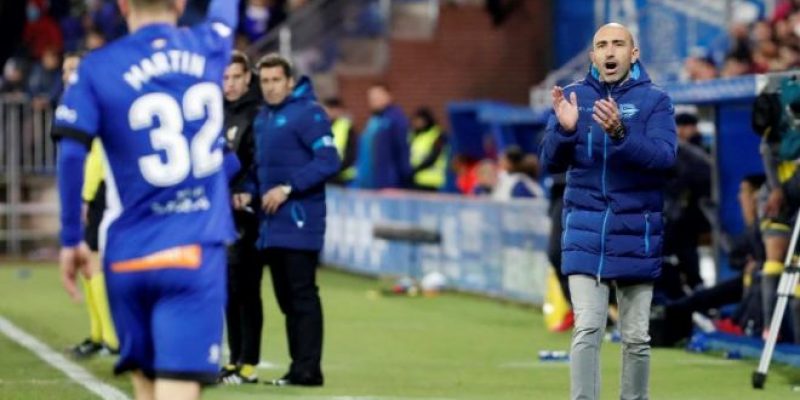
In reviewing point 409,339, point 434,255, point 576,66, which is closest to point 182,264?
point 409,339

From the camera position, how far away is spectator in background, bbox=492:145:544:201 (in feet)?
65.4

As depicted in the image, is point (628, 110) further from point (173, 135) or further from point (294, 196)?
point (173, 135)

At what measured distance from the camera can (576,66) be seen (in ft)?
92.0

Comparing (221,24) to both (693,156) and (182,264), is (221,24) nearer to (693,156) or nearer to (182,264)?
(182,264)

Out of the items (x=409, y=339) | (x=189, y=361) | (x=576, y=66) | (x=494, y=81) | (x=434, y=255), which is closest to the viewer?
(x=189, y=361)

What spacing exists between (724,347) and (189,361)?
26.6 feet

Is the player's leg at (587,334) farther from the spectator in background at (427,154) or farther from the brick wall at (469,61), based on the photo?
the brick wall at (469,61)

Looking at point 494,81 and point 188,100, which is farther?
point 494,81

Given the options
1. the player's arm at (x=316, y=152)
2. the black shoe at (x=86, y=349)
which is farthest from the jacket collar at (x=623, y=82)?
the black shoe at (x=86, y=349)

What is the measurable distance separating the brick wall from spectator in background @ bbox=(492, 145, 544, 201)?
32.7 feet

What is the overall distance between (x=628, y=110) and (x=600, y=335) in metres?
1.09

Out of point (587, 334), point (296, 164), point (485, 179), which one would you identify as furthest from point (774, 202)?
point (485, 179)

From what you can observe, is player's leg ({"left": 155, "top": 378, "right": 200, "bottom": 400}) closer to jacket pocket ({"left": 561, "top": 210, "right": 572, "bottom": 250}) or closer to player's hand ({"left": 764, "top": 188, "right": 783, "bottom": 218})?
jacket pocket ({"left": 561, "top": 210, "right": 572, "bottom": 250})

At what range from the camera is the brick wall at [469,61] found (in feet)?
100
